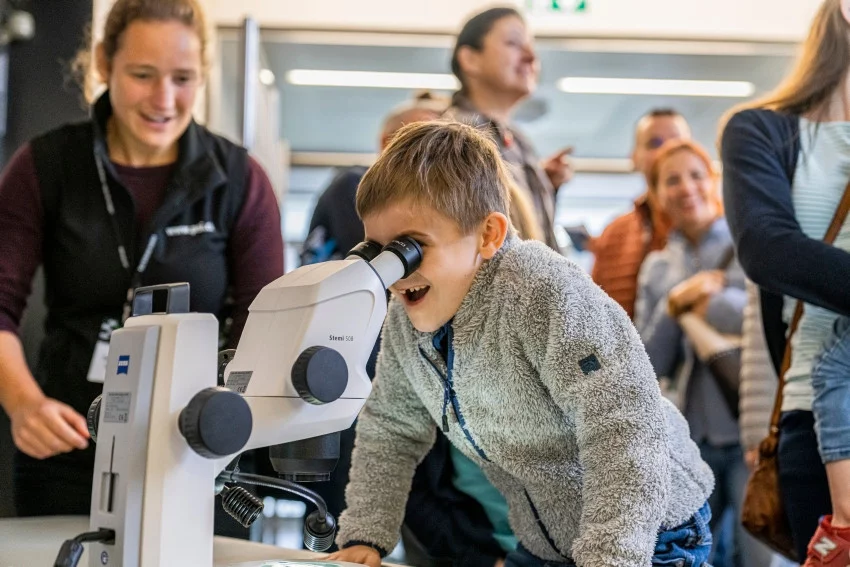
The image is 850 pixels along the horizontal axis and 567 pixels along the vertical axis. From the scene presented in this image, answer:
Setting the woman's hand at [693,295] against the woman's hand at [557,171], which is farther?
the woman's hand at [693,295]

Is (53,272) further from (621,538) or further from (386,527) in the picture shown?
(621,538)

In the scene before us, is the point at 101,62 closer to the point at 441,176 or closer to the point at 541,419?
the point at 441,176

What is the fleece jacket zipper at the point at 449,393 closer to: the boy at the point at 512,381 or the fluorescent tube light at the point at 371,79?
the boy at the point at 512,381

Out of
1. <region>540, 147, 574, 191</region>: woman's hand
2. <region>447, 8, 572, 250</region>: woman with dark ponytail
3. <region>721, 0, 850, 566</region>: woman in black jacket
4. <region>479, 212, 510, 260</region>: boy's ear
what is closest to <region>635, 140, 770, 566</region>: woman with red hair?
<region>540, 147, 574, 191</region>: woman's hand

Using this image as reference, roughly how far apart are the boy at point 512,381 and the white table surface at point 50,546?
96mm

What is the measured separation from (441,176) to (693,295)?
58.4 inches

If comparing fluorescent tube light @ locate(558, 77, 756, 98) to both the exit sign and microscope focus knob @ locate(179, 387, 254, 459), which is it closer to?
the exit sign

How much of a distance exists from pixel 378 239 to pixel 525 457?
0.32 meters

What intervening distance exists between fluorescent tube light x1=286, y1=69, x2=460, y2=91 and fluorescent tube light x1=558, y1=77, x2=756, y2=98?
65 cm

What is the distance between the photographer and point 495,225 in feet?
3.55

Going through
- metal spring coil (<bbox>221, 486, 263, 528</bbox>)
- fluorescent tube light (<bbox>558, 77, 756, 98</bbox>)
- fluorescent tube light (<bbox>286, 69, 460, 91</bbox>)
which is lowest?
→ metal spring coil (<bbox>221, 486, 263, 528</bbox>)

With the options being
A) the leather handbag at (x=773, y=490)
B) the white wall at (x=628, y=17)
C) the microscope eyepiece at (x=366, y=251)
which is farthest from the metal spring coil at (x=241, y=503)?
the white wall at (x=628, y=17)

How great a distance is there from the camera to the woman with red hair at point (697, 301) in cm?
236

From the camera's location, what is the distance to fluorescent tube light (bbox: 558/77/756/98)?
4918 millimetres
